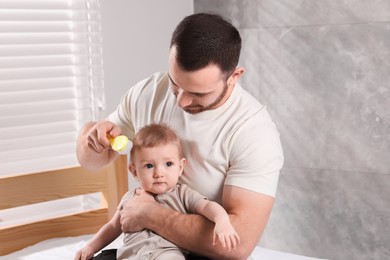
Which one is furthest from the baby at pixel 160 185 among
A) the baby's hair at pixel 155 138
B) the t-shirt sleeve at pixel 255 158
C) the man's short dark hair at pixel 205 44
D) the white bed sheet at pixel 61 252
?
the white bed sheet at pixel 61 252

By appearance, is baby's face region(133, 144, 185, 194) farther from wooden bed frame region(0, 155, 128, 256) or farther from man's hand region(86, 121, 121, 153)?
wooden bed frame region(0, 155, 128, 256)

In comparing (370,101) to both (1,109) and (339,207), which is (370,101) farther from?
(1,109)

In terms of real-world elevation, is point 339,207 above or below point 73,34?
below

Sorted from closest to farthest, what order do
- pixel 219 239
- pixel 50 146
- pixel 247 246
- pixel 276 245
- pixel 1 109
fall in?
pixel 219 239 → pixel 247 246 → pixel 1 109 → pixel 50 146 → pixel 276 245

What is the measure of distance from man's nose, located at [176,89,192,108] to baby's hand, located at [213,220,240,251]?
332 mm

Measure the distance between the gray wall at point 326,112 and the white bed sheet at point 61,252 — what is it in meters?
0.56

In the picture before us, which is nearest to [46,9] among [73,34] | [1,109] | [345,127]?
[73,34]

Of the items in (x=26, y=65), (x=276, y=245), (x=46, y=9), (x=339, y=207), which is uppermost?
(x=46, y=9)

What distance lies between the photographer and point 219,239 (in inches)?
62.2

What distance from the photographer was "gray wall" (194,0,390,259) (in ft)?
8.48

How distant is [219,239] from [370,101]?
1.25 metres

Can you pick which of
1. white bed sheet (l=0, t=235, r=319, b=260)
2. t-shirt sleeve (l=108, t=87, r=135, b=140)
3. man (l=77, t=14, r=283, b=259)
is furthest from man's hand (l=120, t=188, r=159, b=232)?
white bed sheet (l=0, t=235, r=319, b=260)

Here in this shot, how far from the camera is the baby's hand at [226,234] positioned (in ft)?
5.11

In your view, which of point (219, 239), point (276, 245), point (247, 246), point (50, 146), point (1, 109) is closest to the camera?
point (219, 239)
